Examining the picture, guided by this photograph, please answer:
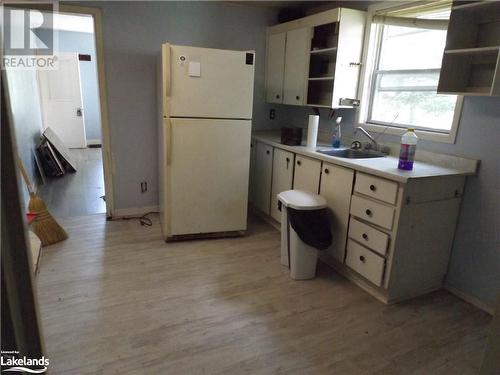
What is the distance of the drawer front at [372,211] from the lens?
2.08 meters

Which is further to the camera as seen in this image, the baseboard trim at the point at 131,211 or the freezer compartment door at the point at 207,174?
the baseboard trim at the point at 131,211

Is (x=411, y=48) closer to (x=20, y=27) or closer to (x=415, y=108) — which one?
(x=415, y=108)

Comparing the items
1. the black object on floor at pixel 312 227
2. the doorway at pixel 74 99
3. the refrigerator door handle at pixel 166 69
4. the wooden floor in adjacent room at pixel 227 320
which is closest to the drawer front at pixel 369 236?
the black object on floor at pixel 312 227

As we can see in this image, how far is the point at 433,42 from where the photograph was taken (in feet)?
8.12

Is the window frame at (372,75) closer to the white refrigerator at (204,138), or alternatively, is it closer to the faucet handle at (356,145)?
the faucet handle at (356,145)

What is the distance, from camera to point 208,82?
2727 millimetres

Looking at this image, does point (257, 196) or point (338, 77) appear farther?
point (257, 196)

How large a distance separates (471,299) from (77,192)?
14.2 ft

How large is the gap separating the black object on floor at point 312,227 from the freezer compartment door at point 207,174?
81 cm

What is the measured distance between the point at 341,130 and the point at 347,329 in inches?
76.1

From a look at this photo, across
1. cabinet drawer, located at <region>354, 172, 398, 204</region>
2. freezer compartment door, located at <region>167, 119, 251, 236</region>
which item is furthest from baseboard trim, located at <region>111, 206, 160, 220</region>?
cabinet drawer, located at <region>354, 172, 398, 204</region>

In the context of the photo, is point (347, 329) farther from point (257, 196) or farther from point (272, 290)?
point (257, 196)

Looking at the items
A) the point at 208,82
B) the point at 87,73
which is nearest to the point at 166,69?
the point at 208,82

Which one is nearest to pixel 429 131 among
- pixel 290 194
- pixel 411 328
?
pixel 290 194
